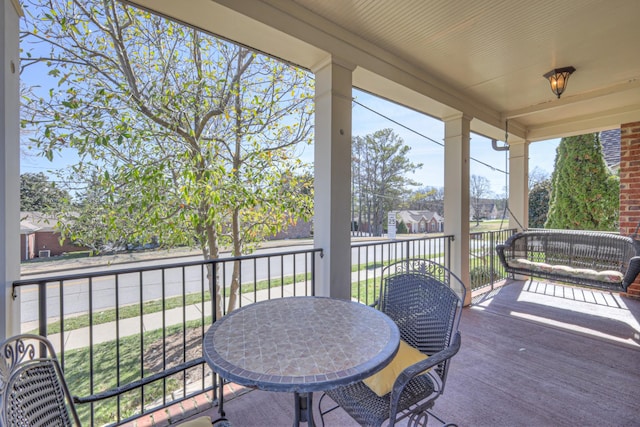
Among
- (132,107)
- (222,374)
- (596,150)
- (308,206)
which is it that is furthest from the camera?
(596,150)

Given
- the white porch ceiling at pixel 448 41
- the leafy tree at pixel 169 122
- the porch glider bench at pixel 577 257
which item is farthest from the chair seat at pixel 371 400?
the porch glider bench at pixel 577 257

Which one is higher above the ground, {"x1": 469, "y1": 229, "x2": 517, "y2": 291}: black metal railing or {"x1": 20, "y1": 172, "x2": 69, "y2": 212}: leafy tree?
{"x1": 20, "y1": 172, "x2": 69, "y2": 212}: leafy tree

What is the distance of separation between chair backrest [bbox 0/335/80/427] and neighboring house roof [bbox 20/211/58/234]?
1.87 meters

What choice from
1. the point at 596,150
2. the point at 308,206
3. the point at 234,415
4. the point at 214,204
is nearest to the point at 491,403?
the point at 234,415

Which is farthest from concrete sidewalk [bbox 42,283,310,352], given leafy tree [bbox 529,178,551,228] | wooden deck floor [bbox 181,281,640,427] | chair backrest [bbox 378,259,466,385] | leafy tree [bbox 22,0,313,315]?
leafy tree [bbox 529,178,551,228]

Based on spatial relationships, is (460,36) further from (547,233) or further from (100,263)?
(100,263)

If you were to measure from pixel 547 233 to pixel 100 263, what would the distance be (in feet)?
19.0

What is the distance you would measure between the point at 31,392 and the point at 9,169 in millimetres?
1007

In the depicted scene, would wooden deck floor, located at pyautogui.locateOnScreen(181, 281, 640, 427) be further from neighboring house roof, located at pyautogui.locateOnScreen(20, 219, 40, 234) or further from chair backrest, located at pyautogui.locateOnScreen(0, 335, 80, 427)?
neighboring house roof, located at pyautogui.locateOnScreen(20, 219, 40, 234)

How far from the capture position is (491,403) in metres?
1.84

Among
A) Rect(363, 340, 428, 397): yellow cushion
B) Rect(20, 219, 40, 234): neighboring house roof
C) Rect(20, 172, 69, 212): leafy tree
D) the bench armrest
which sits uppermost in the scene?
Rect(20, 172, 69, 212): leafy tree

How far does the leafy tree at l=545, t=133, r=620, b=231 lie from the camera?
17.7 feet

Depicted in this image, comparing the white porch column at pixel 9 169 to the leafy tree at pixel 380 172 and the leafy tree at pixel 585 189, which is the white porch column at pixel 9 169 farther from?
the leafy tree at pixel 585 189

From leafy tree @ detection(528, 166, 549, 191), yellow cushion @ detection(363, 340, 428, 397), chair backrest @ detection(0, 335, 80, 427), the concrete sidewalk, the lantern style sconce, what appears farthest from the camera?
leafy tree @ detection(528, 166, 549, 191)
